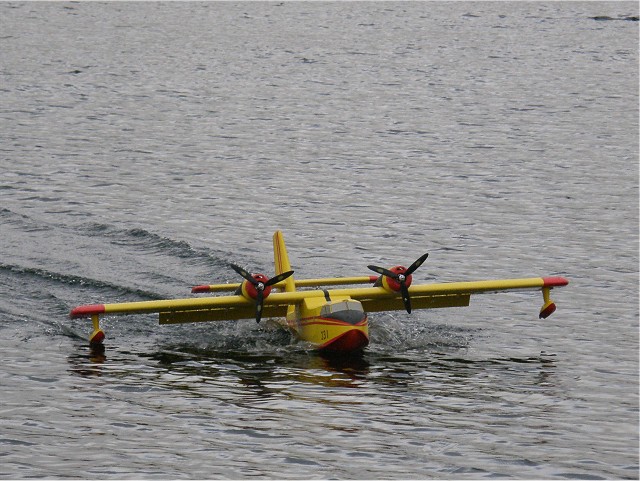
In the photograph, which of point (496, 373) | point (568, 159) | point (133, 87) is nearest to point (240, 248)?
point (496, 373)

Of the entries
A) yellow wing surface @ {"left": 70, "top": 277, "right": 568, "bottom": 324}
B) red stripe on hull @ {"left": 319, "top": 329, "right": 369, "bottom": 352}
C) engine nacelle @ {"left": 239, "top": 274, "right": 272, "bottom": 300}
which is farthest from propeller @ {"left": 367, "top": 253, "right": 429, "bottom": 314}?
engine nacelle @ {"left": 239, "top": 274, "right": 272, "bottom": 300}

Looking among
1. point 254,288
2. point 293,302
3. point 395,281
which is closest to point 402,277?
point 395,281

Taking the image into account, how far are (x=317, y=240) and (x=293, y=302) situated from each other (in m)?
10.8

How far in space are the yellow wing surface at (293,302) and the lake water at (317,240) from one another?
83 centimetres

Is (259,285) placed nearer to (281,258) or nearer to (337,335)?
(337,335)

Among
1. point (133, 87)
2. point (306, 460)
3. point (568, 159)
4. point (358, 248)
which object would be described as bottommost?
point (306, 460)

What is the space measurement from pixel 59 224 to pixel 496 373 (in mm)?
20123

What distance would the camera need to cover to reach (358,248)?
38.4m

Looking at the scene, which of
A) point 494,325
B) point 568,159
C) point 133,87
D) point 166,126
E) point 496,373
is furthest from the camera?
point 133,87

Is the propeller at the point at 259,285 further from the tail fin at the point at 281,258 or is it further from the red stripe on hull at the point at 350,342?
the tail fin at the point at 281,258

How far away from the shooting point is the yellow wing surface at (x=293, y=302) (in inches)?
1074

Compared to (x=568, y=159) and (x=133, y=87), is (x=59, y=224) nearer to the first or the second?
(x=568, y=159)

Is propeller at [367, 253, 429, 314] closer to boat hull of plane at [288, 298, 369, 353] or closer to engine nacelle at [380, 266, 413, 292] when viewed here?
engine nacelle at [380, 266, 413, 292]

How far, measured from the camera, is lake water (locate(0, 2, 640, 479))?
70.8 ft
